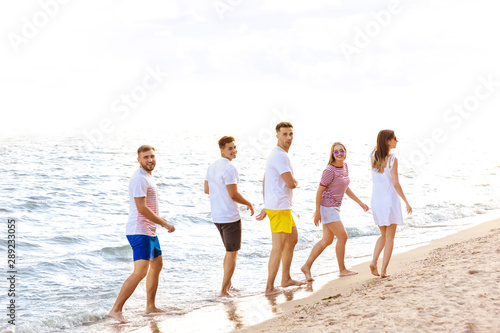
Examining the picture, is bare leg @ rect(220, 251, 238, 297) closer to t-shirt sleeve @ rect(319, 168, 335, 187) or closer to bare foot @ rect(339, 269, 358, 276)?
t-shirt sleeve @ rect(319, 168, 335, 187)

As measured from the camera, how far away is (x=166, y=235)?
461 inches

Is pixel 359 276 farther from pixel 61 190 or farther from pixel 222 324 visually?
pixel 61 190

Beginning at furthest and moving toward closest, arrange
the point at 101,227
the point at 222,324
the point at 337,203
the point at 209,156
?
1. the point at 209,156
2. the point at 101,227
3. the point at 337,203
4. the point at 222,324

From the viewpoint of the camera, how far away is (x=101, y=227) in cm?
1263

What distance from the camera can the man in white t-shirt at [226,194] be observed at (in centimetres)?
634

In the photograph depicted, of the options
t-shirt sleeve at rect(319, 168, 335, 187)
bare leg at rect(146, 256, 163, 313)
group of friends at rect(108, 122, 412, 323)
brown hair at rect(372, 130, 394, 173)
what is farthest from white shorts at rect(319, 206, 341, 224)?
bare leg at rect(146, 256, 163, 313)

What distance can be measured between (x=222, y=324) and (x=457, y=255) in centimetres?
309

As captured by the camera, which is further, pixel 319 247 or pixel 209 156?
pixel 209 156

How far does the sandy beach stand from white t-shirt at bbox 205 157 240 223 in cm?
125

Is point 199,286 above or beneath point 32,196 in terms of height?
beneath

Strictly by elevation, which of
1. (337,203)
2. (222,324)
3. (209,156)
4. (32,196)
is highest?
(209,156)

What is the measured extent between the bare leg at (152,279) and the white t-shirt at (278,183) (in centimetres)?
143

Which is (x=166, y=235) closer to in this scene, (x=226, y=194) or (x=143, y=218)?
(x=226, y=194)

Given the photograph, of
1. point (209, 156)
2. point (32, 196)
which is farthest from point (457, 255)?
point (209, 156)
